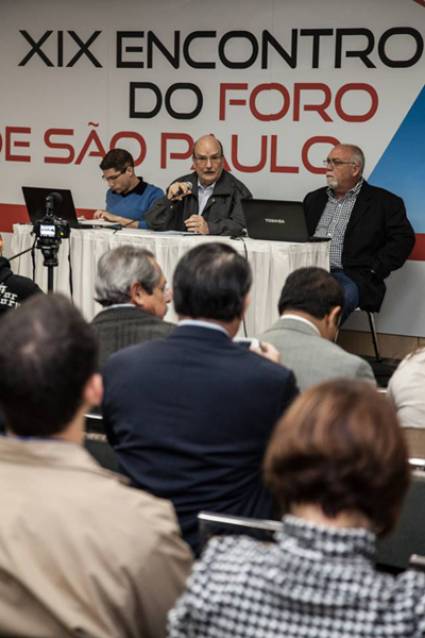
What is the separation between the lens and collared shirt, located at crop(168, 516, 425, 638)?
5.21 ft

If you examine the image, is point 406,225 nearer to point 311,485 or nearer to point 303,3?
point 303,3

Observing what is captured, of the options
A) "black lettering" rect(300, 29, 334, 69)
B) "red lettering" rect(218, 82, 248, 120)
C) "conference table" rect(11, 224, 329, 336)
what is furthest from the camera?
"red lettering" rect(218, 82, 248, 120)

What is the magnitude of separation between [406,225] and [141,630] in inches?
239

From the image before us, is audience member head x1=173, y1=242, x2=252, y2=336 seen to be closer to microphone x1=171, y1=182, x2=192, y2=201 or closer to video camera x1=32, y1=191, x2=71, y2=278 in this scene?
video camera x1=32, y1=191, x2=71, y2=278

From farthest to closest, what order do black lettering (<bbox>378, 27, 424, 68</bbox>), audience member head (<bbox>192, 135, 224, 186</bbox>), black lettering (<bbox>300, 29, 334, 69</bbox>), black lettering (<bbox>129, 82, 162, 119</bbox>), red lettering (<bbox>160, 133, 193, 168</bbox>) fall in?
black lettering (<bbox>129, 82, 162, 119</bbox>)
red lettering (<bbox>160, 133, 193, 168</bbox>)
black lettering (<bbox>300, 29, 334, 69</bbox>)
black lettering (<bbox>378, 27, 424, 68</bbox>)
audience member head (<bbox>192, 135, 224, 186</bbox>)

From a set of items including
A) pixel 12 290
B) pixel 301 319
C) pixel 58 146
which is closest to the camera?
pixel 301 319

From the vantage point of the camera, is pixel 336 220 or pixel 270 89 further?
pixel 270 89

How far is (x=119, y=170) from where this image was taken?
27.6 feet

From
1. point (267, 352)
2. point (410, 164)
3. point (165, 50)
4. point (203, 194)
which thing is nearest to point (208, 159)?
point (203, 194)

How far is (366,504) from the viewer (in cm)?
161

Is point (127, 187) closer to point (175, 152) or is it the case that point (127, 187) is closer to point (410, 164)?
point (175, 152)

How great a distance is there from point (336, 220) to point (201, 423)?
539cm

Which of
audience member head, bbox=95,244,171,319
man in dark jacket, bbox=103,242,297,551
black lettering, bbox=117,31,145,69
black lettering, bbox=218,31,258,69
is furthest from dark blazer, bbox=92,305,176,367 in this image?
black lettering, bbox=117,31,145,69

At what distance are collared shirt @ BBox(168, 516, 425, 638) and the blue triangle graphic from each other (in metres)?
6.66
